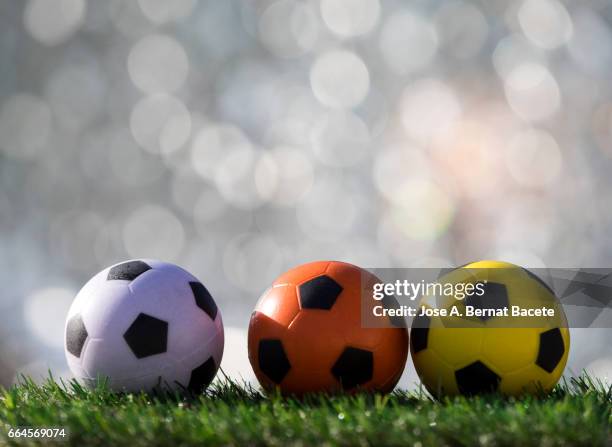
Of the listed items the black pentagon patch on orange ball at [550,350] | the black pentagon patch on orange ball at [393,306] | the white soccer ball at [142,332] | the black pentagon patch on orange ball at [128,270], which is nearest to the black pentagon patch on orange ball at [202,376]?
the white soccer ball at [142,332]

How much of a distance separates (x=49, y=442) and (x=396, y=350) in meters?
2.50

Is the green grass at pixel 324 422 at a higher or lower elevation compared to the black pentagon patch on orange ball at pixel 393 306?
lower

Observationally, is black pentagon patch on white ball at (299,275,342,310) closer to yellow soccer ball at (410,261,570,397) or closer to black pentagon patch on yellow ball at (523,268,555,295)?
yellow soccer ball at (410,261,570,397)

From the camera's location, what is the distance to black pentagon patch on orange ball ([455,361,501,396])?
5297mm

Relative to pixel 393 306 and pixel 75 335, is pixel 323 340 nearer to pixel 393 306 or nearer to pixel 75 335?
pixel 393 306

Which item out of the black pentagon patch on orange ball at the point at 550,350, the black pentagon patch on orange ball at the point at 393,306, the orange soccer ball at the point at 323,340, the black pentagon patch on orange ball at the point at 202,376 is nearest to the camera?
the orange soccer ball at the point at 323,340

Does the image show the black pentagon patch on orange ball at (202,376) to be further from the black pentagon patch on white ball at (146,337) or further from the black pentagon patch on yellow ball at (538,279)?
the black pentagon patch on yellow ball at (538,279)

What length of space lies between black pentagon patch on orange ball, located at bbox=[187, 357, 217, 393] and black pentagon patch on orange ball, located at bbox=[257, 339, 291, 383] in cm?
42

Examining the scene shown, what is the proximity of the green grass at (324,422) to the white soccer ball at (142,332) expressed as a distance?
0.25 m

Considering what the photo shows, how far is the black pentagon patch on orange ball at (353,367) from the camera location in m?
5.24

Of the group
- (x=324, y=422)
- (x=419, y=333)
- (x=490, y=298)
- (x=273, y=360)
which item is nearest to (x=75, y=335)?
(x=273, y=360)

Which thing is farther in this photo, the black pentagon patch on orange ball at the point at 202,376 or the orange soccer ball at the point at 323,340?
the black pentagon patch on orange ball at the point at 202,376

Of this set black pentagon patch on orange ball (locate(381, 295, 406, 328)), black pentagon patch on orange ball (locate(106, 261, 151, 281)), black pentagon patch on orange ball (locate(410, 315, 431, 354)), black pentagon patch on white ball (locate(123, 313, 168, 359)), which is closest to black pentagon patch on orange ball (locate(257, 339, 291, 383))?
black pentagon patch on white ball (locate(123, 313, 168, 359))

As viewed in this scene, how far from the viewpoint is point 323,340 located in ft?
17.1
